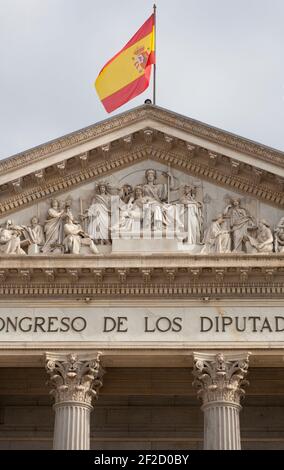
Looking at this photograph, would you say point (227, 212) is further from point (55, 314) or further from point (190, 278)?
point (55, 314)

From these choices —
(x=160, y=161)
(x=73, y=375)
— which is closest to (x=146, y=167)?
(x=160, y=161)

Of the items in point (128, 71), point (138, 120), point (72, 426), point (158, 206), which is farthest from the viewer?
point (128, 71)

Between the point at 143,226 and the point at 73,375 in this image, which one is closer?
the point at 73,375

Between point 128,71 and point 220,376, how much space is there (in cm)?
1073

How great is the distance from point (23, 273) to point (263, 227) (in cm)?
658

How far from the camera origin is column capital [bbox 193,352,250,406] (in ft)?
129

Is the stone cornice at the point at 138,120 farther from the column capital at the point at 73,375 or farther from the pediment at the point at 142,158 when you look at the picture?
the column capital at the point at 73,375

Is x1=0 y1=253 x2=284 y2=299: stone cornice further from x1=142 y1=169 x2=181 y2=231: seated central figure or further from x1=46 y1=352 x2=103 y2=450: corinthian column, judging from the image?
x1=46 y1=352 x2=103 y2=450: corinthian column

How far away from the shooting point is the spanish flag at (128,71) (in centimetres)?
4497

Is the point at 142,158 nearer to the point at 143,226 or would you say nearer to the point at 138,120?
the point at 138,120

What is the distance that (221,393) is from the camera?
3916cm

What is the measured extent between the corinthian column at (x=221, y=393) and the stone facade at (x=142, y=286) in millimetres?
36

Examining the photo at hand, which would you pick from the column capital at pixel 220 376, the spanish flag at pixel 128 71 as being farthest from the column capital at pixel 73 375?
the spanish flag at pixel 128 71

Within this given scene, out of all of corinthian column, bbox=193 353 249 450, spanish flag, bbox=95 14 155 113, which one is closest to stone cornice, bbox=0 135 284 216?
spanish flag, bbox=95 14 155 113
